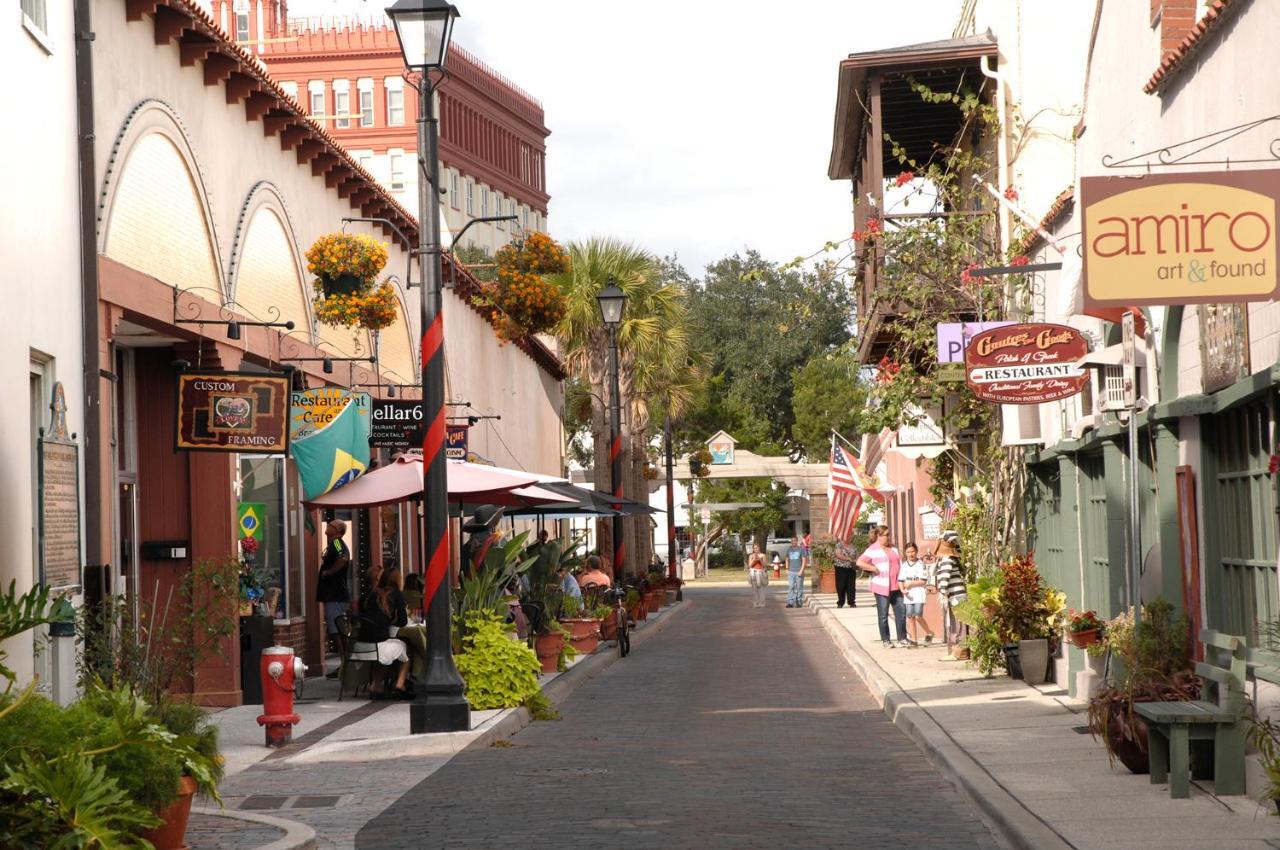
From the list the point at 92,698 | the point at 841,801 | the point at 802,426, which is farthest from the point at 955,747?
the point at 802,426

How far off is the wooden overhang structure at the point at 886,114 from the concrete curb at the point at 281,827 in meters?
12.9

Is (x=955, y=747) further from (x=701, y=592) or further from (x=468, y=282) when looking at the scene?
(x=701, y=592)

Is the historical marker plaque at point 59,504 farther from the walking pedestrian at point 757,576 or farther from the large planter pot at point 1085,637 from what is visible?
the walking pedestrian at point 757,576

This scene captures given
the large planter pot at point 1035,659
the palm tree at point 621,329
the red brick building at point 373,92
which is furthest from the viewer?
the red brick building at point 373,92

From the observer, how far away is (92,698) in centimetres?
866

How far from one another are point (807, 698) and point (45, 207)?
983 cm

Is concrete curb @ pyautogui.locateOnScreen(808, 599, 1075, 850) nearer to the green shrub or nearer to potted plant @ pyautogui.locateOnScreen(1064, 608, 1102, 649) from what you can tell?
potted plant @ pyautogui.locateOnScreen(1064, 608, 1102, 649)

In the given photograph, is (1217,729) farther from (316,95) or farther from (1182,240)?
(316,95)

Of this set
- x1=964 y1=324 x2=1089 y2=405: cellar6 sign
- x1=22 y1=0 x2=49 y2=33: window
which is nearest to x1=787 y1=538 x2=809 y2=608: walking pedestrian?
x1=964 y1=324 x2=1089 y2=405: cellar6 sign

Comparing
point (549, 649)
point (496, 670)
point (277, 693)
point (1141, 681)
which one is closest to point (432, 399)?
point (277, 693)

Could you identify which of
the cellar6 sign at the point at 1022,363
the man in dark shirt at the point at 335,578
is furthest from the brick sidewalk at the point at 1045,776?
the man in dark shirt at the point at 335,578

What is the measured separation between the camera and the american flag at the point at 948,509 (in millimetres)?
26294

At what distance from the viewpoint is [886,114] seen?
26.4m

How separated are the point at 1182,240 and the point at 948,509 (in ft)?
61.5
